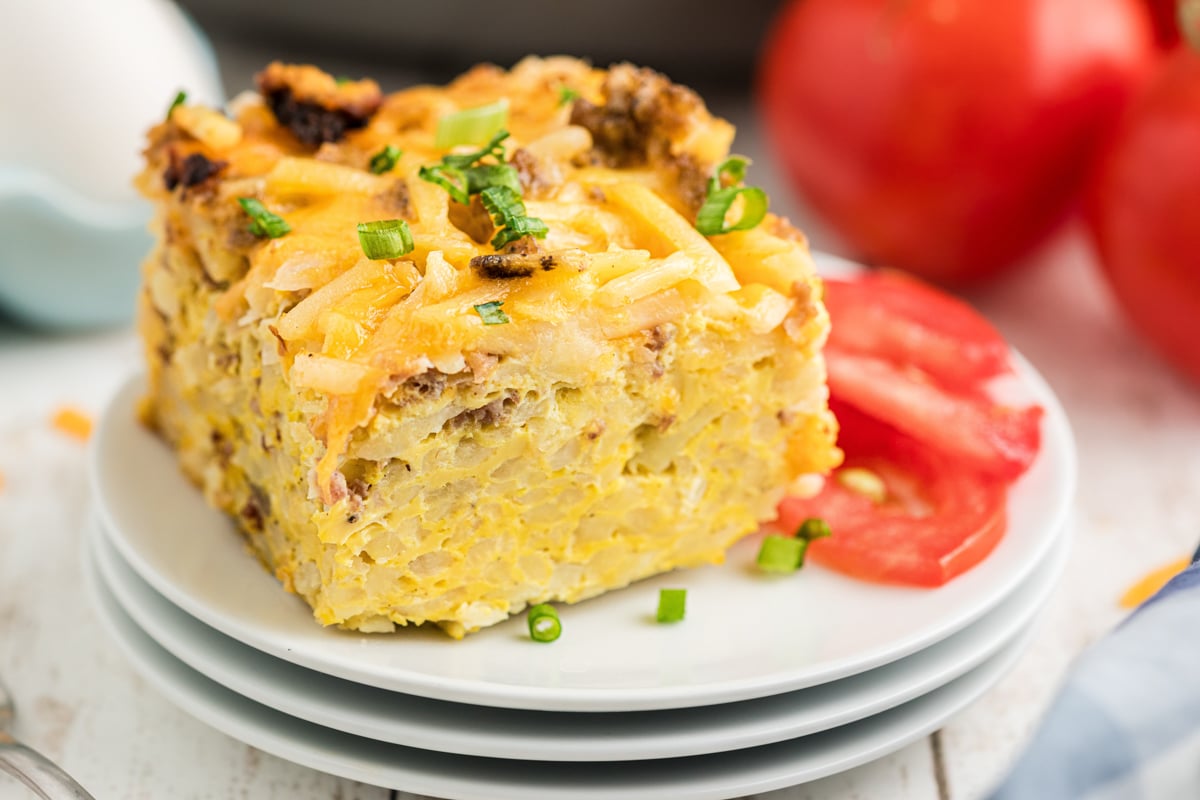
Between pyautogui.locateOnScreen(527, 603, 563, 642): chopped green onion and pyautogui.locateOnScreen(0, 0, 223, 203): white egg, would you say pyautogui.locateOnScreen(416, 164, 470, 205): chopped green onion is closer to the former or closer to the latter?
pyautogui.locateOnScreen(527, 603, 563, 642): chopped green onion

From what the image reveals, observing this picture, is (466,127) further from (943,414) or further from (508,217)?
(943,414)

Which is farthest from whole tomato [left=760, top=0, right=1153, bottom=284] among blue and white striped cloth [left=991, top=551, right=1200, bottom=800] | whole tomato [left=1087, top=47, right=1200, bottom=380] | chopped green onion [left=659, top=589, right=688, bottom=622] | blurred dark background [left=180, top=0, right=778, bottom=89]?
blue and white striped cloth [left=991, top=551, right=1200, bottom=800]

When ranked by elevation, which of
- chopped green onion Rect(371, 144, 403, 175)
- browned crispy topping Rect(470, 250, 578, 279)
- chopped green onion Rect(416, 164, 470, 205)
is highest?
browned crispy topping Rect(470, 250, 578, 279)

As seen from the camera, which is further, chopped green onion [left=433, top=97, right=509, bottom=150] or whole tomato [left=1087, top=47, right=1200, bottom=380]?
whole tomato [left=1087, top=47, right=1200, bottom=380]

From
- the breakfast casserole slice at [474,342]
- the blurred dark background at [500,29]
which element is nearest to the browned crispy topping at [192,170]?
the breakfast casserole slice at [474,342]

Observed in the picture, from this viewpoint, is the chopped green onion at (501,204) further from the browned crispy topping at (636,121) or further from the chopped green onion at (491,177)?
the browned crispy topping at (636,121)

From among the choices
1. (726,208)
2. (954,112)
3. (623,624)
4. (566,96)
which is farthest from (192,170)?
(954,112)
